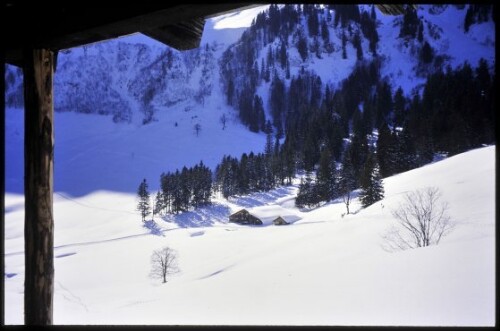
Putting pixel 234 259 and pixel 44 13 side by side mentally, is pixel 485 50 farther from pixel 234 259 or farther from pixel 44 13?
pixel 44 13

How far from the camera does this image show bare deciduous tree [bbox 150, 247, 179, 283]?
3769cm

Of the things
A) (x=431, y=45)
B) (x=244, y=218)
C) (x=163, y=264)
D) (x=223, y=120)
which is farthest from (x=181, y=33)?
(x=431, y=45)

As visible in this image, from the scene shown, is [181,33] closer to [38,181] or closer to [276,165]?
[38,181]

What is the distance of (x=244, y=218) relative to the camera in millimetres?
56125

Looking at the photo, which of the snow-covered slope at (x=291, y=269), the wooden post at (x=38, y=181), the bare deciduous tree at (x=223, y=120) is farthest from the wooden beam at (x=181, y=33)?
the bare deciduous tree at (x=223, y=120)

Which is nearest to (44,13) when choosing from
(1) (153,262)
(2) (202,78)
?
(1) (153,262)

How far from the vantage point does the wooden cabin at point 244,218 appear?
54.7m

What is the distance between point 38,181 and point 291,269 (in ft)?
96.2

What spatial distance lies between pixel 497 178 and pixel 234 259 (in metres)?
36.5

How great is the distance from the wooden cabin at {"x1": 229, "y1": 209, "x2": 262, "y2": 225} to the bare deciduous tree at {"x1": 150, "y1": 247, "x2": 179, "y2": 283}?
15358mm

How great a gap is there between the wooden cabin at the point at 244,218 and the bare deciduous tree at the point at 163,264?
50.4ft

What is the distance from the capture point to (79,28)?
1.66 meters

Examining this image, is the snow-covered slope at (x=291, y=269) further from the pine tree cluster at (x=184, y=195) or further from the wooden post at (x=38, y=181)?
the pine tree cluster at (x=184, y=195)

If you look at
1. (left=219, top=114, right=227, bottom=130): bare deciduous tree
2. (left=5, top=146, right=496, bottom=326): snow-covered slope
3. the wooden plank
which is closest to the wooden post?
the wooden plank
